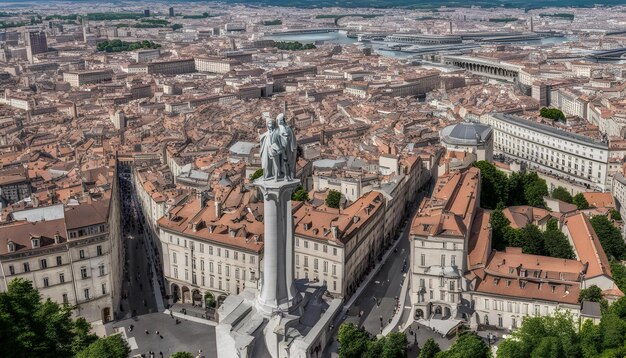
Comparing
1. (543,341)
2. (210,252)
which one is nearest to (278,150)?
(543,341)

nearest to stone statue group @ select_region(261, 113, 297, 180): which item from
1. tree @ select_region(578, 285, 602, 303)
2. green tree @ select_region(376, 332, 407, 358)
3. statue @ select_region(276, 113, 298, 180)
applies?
statue @ select_region(276, 113, 298, 180)

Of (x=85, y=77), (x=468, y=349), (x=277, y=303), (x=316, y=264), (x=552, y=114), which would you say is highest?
(x=85, y=77)

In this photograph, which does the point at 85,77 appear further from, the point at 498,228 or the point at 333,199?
the point at 498,228

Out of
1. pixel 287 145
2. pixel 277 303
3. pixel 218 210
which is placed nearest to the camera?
pixel 287 145

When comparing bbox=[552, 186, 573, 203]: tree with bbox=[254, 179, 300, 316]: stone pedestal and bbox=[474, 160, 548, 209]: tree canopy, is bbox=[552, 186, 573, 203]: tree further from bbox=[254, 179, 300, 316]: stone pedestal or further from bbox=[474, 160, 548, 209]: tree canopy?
bbox=[254, 179, 300, 316]: stone pedestal

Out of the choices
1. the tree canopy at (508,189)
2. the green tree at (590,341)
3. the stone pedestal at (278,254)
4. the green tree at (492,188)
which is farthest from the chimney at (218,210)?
the green tree at (492,188)

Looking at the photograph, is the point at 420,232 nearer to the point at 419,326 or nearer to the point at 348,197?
the point at 419,326

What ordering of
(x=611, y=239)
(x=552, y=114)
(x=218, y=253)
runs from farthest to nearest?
(x=552, y=114), (x=611, y=239), (x=218, y=253)

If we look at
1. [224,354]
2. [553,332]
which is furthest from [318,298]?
[553,332]
